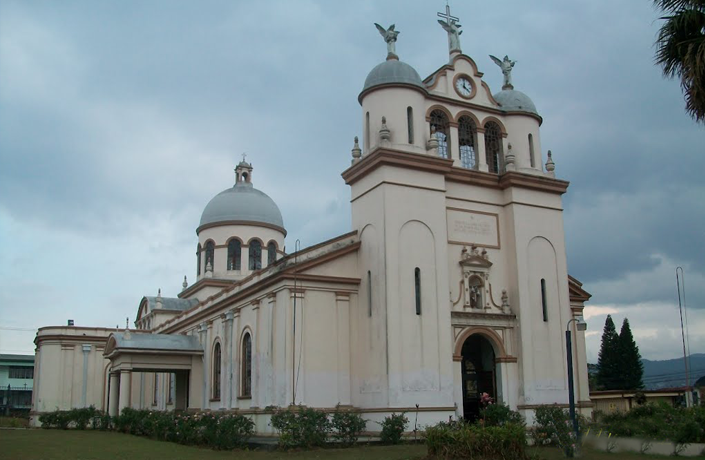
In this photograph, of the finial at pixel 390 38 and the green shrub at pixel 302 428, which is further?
the finial at pixel 390 38

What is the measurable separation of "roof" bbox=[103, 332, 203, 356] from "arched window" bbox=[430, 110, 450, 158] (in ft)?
61.7

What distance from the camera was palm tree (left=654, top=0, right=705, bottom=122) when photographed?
15297 mm

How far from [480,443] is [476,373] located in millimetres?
13472

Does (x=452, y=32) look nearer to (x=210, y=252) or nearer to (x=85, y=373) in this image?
(x=210, y=252)

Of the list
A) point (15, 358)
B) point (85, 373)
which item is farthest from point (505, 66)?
point (15, 358)

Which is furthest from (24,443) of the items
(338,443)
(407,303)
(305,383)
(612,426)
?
(612,426)

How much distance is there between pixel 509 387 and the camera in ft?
91.7

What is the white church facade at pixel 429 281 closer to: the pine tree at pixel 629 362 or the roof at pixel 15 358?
the pine tree at pixel 629 362

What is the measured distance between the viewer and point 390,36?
100ft

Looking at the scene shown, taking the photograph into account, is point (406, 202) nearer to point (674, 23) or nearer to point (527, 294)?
point (527, 294)

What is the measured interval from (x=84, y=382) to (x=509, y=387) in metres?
36.9

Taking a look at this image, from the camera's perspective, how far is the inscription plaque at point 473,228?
28.9 metres

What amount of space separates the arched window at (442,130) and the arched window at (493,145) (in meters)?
2.24

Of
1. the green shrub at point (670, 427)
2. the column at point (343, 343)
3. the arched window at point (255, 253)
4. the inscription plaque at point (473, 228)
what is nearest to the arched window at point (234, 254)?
the arched window at point (255, 253)
